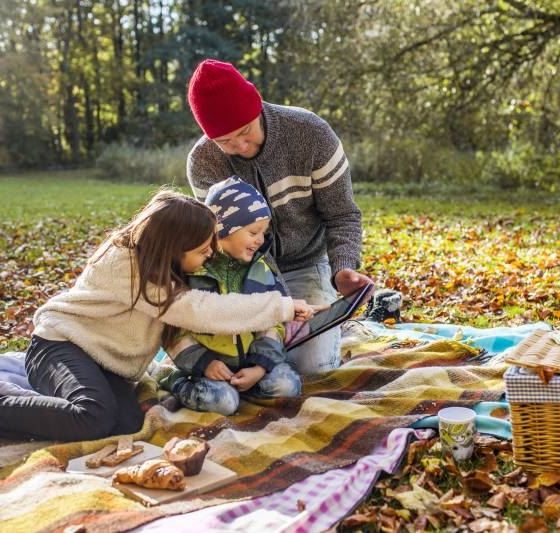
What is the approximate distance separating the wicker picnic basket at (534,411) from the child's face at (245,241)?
1356 mm

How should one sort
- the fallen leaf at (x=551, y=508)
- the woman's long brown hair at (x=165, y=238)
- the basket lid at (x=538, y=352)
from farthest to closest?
1. the woman's long brown hair at (x=165, y=238)
2. the basket lid at (x=538, y=352)
3. the fallen leaf at (x=551, y=508)

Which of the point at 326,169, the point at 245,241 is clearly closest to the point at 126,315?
the point at 245,241

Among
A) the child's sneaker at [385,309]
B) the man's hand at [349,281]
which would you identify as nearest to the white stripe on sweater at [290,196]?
the man's hand at [349,281]

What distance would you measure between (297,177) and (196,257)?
107cm

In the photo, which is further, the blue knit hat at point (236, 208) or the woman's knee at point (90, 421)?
the blue knit hat at point (236, 208)

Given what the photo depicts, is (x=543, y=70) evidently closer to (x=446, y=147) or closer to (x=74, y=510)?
(x=446, y=147)

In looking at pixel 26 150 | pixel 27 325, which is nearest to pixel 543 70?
pixel 27 325

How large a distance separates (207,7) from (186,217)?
1085 inches

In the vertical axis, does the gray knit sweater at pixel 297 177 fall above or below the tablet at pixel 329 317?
above

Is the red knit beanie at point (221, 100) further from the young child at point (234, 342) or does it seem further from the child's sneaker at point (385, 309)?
the child's sneaker at point (385, 309)

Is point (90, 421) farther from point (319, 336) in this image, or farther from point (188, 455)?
point (319, 336)

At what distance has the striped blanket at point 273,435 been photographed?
259 cm

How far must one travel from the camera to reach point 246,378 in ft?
11.8

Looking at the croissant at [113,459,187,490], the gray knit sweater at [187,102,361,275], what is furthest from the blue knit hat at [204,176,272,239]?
the croissant at [113,459,187,490]
